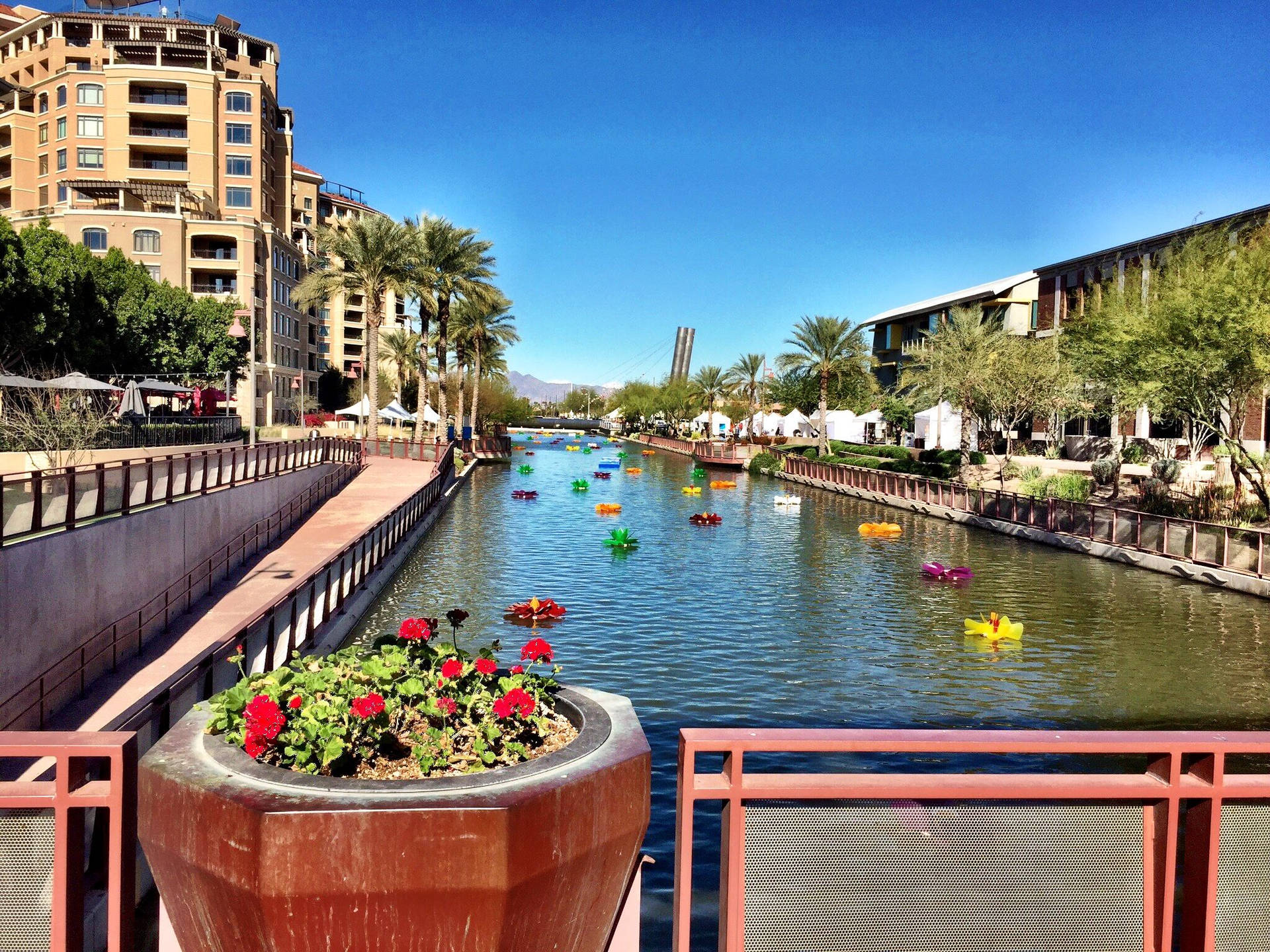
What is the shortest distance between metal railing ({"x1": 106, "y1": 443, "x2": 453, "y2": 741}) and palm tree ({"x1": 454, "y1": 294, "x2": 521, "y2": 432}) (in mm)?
50848

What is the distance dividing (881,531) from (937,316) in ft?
159

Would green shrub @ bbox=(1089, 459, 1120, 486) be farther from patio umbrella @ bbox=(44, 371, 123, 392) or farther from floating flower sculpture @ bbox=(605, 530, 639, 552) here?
patio umbrella @ bbox=(44, 371, 123, 392)

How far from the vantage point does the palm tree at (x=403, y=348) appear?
87.7 metres

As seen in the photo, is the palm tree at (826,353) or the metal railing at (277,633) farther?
the palm tree at (826,353)

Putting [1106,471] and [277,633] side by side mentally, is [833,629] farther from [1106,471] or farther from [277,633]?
[1106,471]

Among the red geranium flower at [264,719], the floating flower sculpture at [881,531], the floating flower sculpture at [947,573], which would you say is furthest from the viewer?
the floating flower sculpture at [881,531]

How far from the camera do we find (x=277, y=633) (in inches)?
512

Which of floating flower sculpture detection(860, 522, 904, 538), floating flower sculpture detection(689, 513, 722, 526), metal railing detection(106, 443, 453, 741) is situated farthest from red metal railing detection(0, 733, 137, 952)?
floating flower sculpture detection(689, 513, 722, 526)

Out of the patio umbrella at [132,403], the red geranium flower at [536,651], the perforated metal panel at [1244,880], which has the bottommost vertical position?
the perforated metal panel at [1244,880]

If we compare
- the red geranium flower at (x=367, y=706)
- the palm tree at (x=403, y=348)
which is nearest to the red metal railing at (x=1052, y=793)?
the red geranium flower at (x=367, y=706)

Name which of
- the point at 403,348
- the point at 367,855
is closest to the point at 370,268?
the point at 403,348

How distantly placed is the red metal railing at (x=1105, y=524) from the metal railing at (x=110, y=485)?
81.6 ft

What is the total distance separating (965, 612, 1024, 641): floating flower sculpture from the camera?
19953 mm

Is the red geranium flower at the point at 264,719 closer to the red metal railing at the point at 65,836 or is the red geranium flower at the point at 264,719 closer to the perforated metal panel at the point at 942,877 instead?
the red metal railing at the point at 65,836
